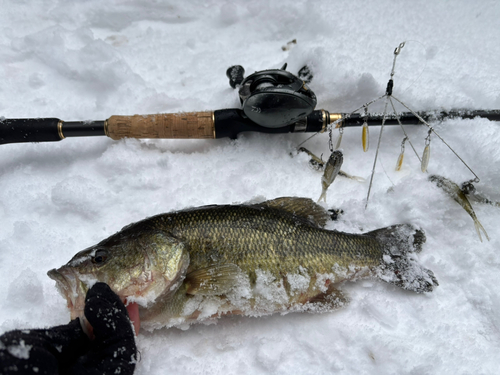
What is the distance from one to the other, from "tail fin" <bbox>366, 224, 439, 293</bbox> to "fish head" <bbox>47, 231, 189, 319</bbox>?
3.87 feet

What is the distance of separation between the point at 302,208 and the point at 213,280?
2.40ft

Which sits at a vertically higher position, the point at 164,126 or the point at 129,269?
the point at 164,126

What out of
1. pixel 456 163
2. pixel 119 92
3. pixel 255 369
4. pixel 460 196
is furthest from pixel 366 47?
pixel 255 369

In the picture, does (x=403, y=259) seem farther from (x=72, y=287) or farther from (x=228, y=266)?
(x=72, y=287)

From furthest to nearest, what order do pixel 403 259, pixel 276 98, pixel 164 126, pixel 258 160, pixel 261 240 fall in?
pixel 258 160, pixel 164 126, pixel 276 98, pixel 403 259, pixel 261 240

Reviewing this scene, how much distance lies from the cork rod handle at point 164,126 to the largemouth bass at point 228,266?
85cm

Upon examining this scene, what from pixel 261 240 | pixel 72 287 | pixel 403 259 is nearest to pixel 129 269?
pixel 72 287

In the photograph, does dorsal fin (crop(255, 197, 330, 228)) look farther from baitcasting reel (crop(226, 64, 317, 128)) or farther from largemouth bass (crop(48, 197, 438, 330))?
baitcasting reel (crop(226, 64, 317, 128))

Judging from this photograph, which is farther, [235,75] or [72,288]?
[235,75]

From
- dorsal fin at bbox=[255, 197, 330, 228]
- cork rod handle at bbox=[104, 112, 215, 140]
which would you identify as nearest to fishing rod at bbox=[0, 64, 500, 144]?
cork rod handle at bbox=[104, 112, 215, 140]

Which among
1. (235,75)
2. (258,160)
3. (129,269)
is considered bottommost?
(129,269)

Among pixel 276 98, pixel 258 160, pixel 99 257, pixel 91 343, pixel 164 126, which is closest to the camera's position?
pixel 91 343

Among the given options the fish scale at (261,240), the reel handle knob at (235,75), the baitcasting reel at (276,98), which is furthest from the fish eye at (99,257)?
the reel handle knob at (235,75)

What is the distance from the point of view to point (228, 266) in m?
1.66
